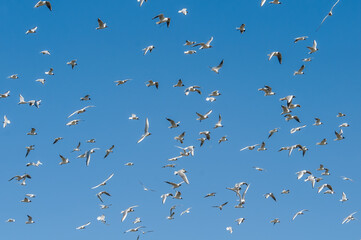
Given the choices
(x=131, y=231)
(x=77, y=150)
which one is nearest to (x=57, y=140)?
(x=77, y=150)

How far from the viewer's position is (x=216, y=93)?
47844 millimetres

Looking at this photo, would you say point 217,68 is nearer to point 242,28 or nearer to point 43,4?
point 242,28

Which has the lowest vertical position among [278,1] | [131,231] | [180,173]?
[180,173]

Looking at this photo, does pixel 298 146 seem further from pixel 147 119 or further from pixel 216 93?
pixel 147 119

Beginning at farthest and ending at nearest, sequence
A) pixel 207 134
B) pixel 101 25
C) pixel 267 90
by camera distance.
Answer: pixel 207 134
pixel 267 90
pixel 101 25

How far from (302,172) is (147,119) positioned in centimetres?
1364

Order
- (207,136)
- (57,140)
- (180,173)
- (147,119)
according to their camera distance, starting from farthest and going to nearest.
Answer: (57,140), (207,136), (147,119), (180,173)

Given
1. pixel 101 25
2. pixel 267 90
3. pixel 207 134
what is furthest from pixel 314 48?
pixel 101 25

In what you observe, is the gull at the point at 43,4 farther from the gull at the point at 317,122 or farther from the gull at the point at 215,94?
the gull at the point at 317,122

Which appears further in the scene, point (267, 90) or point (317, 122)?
point (317, 122)

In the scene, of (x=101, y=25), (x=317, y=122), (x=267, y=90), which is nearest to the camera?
(x=101, y=25)

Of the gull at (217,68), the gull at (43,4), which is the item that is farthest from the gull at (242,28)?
the gull at (43,4)

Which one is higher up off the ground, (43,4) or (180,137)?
(43,4)

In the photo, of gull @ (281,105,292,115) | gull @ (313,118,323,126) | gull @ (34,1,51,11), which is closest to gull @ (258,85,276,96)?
gull @ (281,105,292,115)
